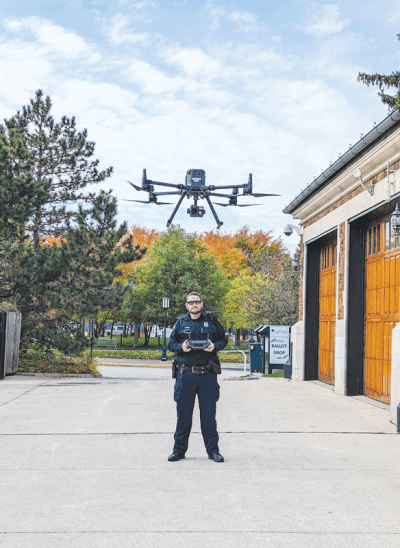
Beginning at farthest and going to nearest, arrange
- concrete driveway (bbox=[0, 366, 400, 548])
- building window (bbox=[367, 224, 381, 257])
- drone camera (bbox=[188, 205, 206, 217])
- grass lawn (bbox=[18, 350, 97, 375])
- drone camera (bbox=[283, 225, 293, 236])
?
1. drone camera (bbox=[188, 205, 206, 217])
2. grass lawn (bbox=[18, 350, 97, 375])
3. drone camera (bbox=[283, 225, 293, 236])
4. building window (bbox=[367, 224, 381, 257])
5. concrete driveway (bbox=[0, 366, 400, 548])

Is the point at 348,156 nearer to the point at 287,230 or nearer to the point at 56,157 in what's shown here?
the point at 287,230

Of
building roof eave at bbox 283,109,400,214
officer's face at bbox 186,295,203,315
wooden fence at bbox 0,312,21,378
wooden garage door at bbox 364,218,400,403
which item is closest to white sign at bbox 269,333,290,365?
building roof eave at bbox 283,109,400,214

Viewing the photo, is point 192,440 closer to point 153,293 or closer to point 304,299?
point 304,299

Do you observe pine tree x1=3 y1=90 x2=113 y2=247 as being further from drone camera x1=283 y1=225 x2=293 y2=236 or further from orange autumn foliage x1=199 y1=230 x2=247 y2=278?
orange autumn foliage x1=199 y1=230 x2=247 y2=278

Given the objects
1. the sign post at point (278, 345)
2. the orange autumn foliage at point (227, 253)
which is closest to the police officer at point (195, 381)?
the sign post at point (278, 345)

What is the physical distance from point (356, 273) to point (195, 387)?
7559 millimetres

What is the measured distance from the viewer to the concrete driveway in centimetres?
418

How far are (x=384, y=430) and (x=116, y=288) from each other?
12866 millimetres

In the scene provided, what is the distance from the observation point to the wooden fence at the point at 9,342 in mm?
16172

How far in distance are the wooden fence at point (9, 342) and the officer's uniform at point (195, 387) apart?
10.6m

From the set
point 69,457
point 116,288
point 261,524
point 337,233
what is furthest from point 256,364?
point 261,524

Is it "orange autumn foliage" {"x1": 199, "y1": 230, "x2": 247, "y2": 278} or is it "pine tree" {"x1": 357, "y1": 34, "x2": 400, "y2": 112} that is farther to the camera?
"orange autumn foliage" {"x1": 199, "y1": 230, "x2": 247, "y2": 278}

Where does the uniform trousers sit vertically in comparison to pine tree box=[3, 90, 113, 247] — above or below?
below

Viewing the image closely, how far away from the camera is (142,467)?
20.1ft
